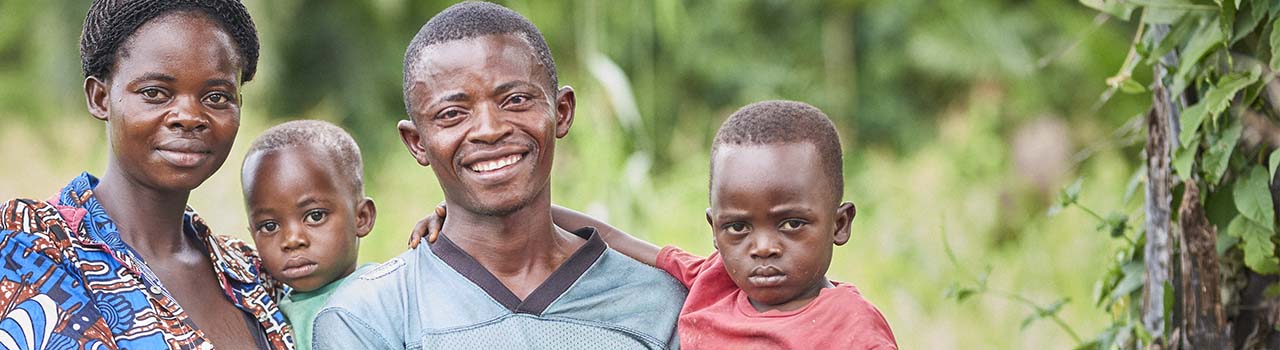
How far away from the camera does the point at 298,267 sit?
284 cm

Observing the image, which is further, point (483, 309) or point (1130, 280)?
point (1130, 280)

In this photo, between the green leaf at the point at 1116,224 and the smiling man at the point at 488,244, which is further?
the green leaf at the point at 1116,224

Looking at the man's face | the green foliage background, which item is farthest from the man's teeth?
the green foliage background

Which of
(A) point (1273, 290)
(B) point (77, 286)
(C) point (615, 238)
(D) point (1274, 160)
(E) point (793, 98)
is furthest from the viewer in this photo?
A: (E) point (793, 98)

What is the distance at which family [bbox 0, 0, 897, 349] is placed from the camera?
7.71ft

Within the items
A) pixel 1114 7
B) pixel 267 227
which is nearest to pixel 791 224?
pixel 1114 7

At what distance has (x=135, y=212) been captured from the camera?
252cm

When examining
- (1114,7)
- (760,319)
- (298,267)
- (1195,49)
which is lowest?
(760,319)

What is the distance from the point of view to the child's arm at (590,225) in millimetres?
2688

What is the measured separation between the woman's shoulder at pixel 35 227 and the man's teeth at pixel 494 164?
0.69 metres

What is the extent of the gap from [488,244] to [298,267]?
550 mm

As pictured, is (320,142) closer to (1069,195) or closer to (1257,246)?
(1069,195)

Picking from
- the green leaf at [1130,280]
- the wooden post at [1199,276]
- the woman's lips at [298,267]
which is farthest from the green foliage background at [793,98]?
the wooden post at [1199,276]

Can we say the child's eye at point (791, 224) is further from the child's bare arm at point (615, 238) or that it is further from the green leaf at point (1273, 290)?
the green leaf at point (1273, 290)
